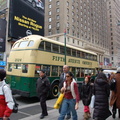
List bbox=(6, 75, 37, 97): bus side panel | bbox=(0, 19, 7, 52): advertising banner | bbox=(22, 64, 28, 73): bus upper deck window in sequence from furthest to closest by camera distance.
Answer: bbox=(0, 19, 7, 52): advertising banner → bbox=(22, 64, 28, 73): bus upper deck window → bbox=(6, 75, 37, 97): bus side panel

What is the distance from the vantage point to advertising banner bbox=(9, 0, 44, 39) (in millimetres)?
30719

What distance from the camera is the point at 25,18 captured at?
3303 centimetres

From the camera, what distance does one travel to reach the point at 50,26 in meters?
55.6

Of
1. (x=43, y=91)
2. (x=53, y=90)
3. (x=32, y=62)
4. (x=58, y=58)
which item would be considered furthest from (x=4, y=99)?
(x=58, y=58)

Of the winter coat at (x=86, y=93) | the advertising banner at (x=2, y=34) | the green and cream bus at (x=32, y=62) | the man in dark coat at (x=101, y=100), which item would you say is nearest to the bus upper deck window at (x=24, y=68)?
the green and cream bus at (x=32, y=62)

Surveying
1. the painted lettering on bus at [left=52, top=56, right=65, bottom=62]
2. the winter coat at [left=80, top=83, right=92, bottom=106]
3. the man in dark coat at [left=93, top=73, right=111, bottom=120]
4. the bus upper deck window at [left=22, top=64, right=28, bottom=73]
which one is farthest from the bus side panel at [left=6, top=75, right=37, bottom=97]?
the man in dark coat at [left=93, top=73, right=111, bottom=120]

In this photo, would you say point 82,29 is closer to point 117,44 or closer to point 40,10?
point 40,10

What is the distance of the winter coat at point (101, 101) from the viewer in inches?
165

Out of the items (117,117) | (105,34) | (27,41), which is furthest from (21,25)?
(105,34)

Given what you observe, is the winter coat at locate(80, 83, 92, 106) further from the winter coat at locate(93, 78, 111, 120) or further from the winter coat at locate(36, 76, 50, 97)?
the winter coat at locate(36, 76, 50, 97)

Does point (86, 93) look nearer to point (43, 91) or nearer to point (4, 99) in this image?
point (43, 91)

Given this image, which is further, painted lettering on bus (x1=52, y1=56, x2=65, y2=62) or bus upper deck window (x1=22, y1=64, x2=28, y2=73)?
painted lettering on bus (x1=52, y1=56, x2=65, y2=62)

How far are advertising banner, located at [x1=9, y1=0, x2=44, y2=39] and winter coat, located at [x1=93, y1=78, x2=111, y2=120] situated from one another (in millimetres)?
28438

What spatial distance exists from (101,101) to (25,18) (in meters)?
31.7
